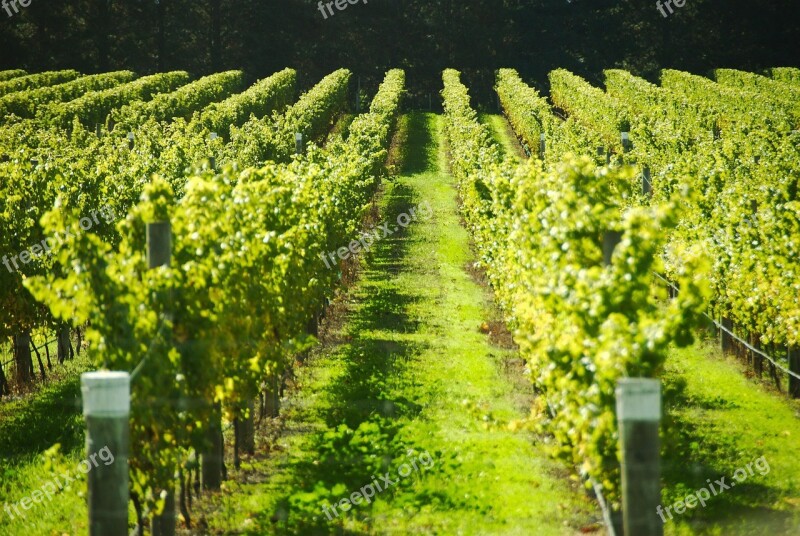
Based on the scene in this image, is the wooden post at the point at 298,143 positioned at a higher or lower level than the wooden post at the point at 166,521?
higher

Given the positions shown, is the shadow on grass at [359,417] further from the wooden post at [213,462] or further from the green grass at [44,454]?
the green grass at [44,454]

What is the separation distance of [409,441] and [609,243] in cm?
414

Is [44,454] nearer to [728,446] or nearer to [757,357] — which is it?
[728,446]

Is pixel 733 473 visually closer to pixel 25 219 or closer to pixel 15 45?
pixel 25 219

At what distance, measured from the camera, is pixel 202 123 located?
33906 millimetres

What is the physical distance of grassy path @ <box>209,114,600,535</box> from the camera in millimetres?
9148

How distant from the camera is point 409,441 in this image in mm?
11164

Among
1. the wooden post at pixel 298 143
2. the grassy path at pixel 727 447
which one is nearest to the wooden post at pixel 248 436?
the grassy path at pixel 727 447

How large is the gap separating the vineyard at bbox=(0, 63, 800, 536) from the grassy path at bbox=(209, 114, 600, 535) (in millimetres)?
39

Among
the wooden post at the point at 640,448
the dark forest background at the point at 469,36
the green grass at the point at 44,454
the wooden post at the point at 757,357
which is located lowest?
the green grass at the point at 44,454

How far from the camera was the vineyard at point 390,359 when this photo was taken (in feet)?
23.9

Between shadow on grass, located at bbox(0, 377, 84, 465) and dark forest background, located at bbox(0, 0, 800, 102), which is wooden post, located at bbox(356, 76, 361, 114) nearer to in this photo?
dark forest background, located at bbox(0, 0, 800, 102)

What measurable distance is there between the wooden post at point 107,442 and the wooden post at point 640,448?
7.56 ft

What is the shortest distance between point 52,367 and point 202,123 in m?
19.0
